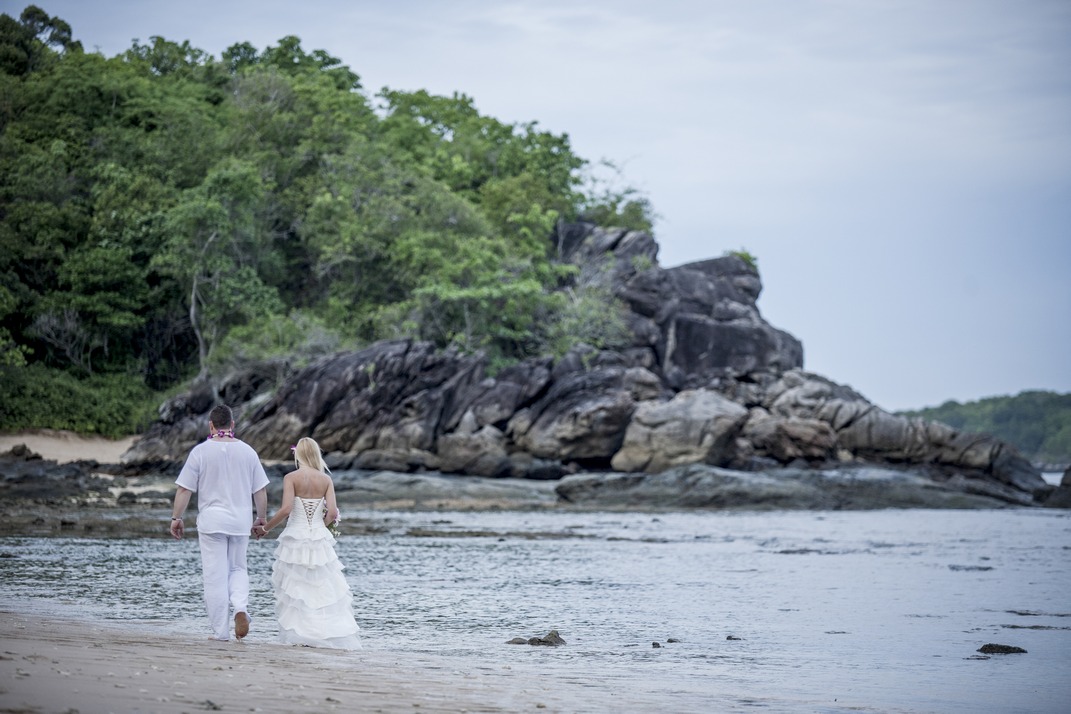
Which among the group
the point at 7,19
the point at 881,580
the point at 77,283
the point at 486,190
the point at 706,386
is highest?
the point at 7,19

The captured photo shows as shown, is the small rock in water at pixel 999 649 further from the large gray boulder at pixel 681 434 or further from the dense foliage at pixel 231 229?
the dense foliage at pixel 231 229

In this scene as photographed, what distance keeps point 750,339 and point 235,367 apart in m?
23.4

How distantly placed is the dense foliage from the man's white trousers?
3492cm

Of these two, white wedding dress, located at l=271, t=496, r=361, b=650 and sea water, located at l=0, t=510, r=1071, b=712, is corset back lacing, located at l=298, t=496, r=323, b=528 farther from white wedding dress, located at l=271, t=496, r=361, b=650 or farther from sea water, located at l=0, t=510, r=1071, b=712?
sea water, located at l=0, t=510, r=1071, b=712

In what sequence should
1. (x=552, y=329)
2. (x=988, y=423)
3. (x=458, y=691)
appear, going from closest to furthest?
(x=458, y=691) < (x=552, y=329) < (x=988, y=423)

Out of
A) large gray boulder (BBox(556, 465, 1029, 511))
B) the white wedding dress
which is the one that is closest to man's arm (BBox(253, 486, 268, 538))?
the white wedding dress

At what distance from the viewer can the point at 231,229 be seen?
4897 centimetres

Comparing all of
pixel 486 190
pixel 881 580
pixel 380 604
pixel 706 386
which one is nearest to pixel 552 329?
pixel 706 386

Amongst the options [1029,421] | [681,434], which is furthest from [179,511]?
[1029,421]

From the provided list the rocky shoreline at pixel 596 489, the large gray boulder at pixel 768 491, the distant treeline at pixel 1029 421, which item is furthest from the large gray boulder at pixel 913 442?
the distant treeline at pixel 1029 421

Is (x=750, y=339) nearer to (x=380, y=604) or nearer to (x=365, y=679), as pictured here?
(x=380, y=604)

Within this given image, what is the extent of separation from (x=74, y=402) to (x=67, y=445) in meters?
1.79

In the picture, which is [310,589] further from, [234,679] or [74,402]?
[74,402]

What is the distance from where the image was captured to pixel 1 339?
138ft
